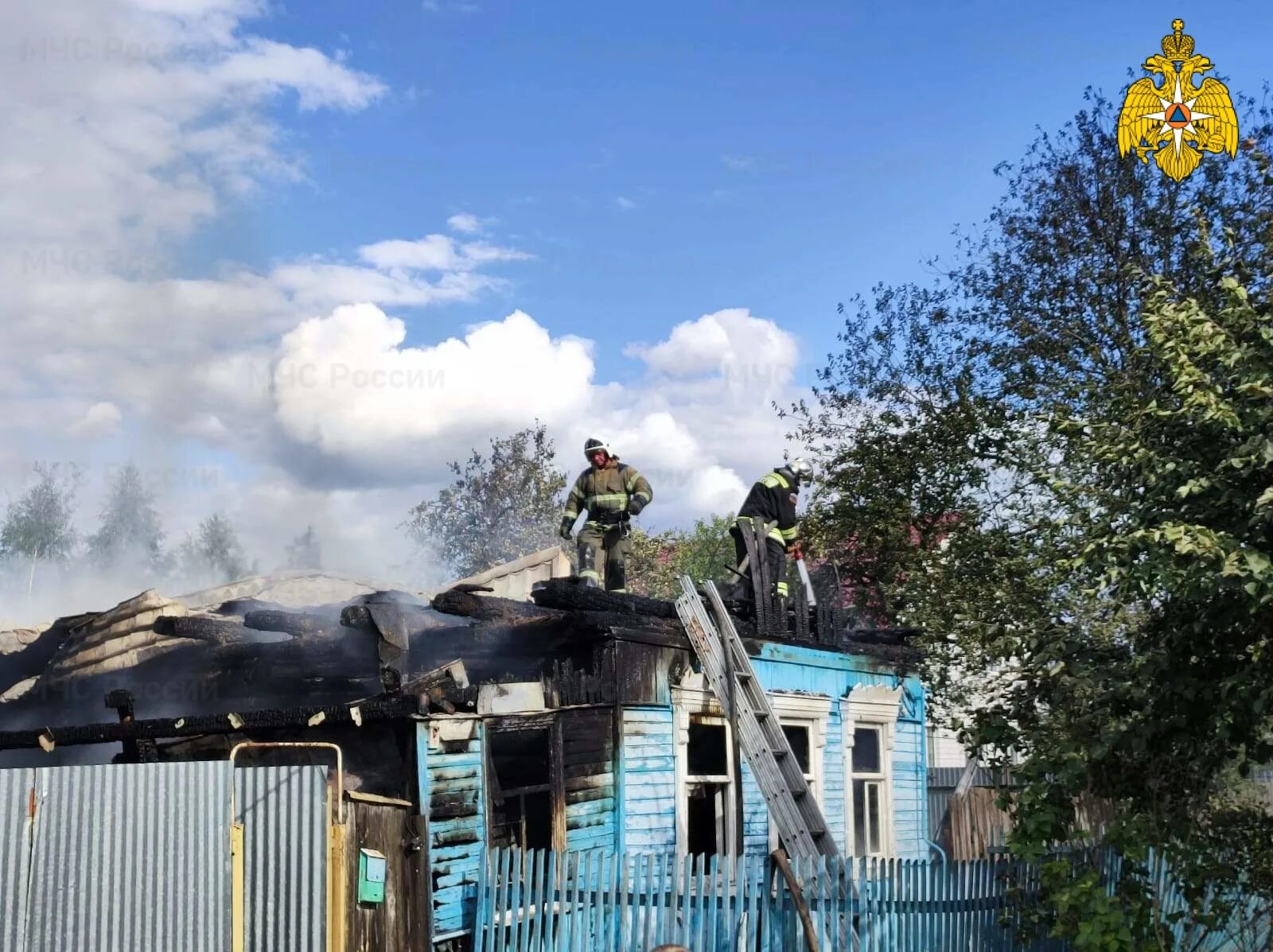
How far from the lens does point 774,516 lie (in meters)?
14.2

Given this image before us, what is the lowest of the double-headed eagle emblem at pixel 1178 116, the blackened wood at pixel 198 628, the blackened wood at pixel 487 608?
the blackened wood at pixel 198 628

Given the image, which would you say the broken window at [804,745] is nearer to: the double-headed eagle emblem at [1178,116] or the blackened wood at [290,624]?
the blackened wood at [290,624]

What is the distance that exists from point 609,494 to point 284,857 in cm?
690

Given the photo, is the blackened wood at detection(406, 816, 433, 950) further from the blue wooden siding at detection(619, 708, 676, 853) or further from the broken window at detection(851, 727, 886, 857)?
the broken window at detection(851, 727, 886, 857)

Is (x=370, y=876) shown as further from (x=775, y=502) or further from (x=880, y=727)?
(x=880, y=727)

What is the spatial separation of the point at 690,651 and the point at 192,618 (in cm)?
479

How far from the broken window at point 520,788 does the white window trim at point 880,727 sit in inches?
195

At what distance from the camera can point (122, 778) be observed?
24.2ft

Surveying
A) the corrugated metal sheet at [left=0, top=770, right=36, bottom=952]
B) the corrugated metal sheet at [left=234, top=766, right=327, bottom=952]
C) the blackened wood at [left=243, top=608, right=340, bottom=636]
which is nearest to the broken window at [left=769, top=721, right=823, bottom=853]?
the blackened wood at [left=243, top=608, right=340, bottom=636]

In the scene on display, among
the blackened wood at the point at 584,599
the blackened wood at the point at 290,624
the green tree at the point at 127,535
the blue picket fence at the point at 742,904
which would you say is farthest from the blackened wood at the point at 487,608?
the green tree at the point at 127,535

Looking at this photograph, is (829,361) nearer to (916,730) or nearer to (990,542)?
(990,542)

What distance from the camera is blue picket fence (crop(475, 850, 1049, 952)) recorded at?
8.48 meters

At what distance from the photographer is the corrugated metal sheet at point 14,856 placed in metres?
7.19

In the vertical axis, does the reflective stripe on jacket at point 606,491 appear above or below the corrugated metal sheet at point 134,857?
above
